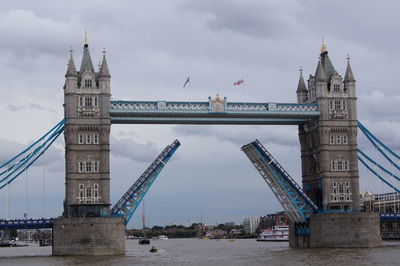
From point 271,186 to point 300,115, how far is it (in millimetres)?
8949

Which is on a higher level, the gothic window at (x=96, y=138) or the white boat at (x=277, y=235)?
the gothic window at (x=96, y=138)

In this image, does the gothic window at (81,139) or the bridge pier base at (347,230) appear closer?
the gothic window at (81,139)

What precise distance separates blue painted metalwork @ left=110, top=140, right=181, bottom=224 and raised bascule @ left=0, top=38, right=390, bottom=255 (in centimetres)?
11

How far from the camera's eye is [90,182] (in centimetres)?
7325

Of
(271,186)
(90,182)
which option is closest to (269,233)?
(271,186)

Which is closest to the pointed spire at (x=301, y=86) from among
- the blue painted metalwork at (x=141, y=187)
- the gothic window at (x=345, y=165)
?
the gothic window at (x=345, y=165)

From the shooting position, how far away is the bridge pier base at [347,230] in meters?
76.1

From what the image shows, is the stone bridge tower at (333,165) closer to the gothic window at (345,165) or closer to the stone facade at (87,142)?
the gothic window at (345,165)

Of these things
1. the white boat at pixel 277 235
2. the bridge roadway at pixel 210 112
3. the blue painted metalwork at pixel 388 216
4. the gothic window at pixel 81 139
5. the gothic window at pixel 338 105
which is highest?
the gothic window at pixel 338 105

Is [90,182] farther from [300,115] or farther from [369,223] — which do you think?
[369,223]

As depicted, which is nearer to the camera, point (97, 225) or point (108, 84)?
point (97, 225)

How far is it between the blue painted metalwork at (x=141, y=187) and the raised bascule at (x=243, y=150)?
0.35 ft

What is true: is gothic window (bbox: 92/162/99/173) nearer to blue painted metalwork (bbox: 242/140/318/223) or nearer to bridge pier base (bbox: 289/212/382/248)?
blue painted metalwork (bbox: 242/140/318/223)

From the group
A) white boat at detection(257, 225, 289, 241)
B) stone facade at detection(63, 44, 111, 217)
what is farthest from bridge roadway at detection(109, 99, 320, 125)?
white boat at detection(257, 225, 289, 241)
